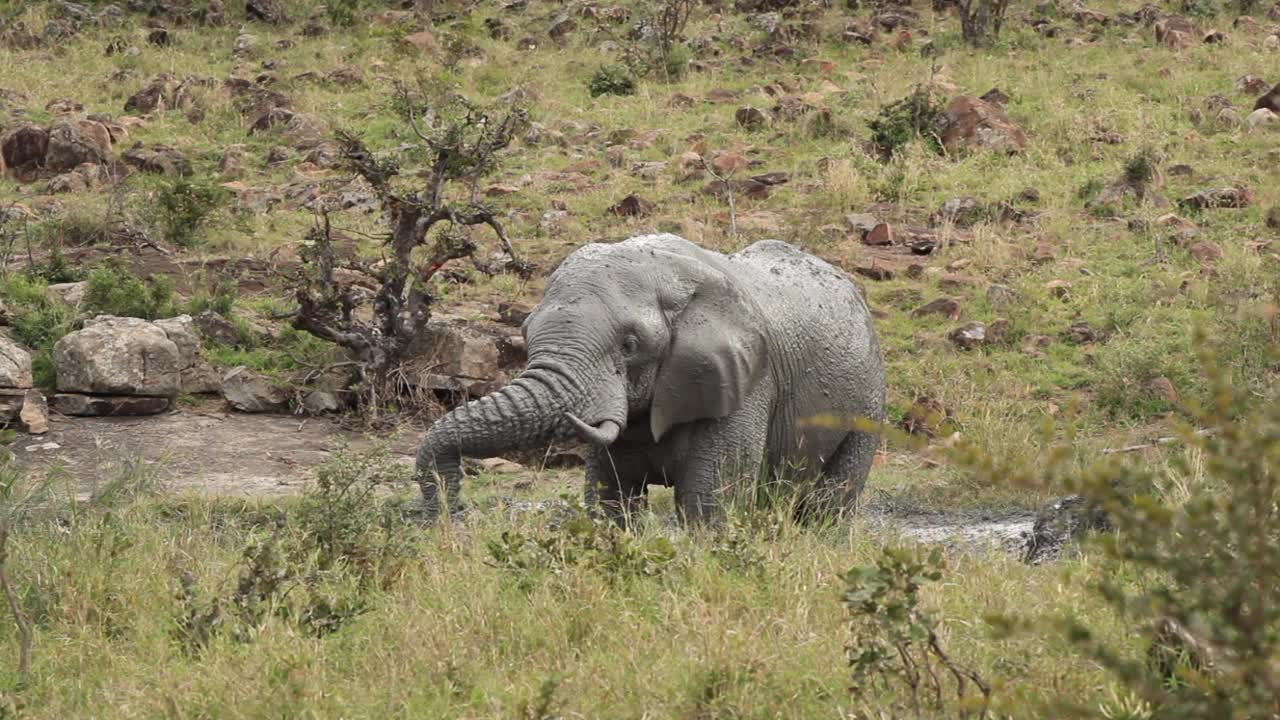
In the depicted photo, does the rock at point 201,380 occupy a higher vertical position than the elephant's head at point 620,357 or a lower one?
lower

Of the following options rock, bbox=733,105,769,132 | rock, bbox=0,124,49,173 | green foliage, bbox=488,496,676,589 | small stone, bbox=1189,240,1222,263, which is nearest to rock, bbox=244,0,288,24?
rock, bbox=0,124,49,173

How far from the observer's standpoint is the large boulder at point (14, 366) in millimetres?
11391

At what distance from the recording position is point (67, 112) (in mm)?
19234

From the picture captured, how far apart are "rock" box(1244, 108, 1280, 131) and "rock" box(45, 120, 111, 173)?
479 inches

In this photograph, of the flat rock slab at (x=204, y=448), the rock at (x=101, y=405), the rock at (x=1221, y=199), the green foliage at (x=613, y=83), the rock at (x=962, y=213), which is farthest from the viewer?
the green foliage at (x=613, y=83)

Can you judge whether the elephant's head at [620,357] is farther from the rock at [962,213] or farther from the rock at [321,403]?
the rock at [962,213]

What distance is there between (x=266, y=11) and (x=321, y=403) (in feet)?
44.1

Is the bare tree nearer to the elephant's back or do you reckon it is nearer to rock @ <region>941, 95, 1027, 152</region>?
the elephant's back

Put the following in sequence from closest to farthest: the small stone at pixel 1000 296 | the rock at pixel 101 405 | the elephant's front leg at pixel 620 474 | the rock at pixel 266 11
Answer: the elephant's front leg at pixel 620 474 → the rock at pixel 101 405 → the small stone at pixel 1000 296 → the rock at pixel 266 11

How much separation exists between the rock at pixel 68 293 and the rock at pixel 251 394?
5.28 feet

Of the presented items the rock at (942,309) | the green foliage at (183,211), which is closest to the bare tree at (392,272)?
the green foliage at (183,211)

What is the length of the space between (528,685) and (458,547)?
163 centimetres

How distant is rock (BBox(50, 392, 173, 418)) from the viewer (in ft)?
38.4

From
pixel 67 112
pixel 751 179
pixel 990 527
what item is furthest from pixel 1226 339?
pixel 67 112
